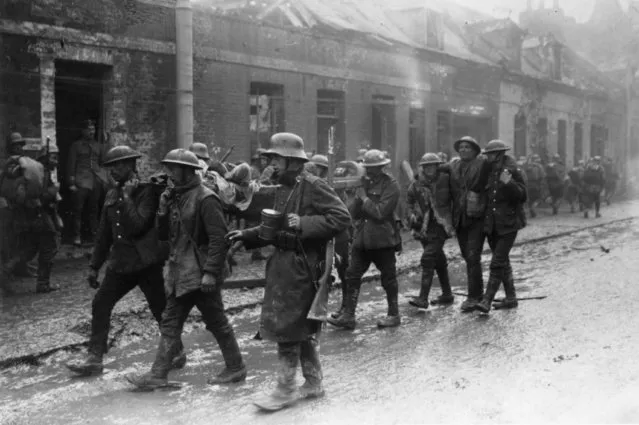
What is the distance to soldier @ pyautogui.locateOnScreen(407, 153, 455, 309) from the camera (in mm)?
8203

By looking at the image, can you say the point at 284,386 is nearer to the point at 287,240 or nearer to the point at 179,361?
the point at 287,240

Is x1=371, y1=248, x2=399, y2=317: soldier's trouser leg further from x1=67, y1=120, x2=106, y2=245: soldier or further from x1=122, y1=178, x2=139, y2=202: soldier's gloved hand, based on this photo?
x1=67, y1=120, x2=106, y2=245: soldier

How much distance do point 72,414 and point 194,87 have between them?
32.6 feet

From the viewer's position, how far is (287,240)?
4.99 metres

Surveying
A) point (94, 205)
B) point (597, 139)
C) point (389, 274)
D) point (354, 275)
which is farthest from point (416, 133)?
point (597, 139)

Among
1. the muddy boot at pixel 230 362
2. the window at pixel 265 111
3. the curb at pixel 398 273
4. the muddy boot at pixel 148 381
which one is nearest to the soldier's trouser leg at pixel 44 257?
the curb at pixel 398 273

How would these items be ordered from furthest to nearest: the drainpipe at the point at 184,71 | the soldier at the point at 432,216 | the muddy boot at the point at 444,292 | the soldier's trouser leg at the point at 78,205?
the drainpipe at the point at 184,71 < the soldier's trouser leg at the point at 78,205 < the muddy boot at the point at 444,292 < the soldier at the point at 432,216

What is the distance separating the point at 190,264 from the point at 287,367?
3.56ft

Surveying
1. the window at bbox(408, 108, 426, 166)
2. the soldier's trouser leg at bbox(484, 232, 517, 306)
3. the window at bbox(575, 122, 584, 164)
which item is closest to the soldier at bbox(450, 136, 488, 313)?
the soldier's trouser leg at bbox(484, 232, 517, 306)

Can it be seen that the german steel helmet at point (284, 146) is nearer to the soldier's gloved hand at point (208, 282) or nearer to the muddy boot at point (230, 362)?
the soldier's gloved hand at point (208, 282)

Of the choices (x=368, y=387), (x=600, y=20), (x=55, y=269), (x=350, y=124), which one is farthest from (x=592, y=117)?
(x=368, y=387)

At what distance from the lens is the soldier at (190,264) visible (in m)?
5.27

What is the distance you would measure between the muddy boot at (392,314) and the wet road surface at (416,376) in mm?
125

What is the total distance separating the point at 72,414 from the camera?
4.82m
